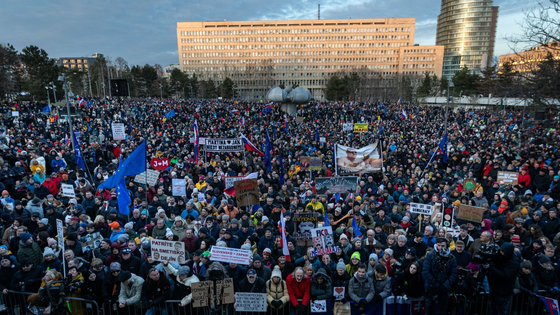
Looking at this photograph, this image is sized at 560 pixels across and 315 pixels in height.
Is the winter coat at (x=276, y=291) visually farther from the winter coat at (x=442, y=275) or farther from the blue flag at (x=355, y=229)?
the blue flag at (x=355, y=229)

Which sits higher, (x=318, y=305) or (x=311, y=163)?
(x=311, y=163)

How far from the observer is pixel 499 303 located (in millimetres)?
5020

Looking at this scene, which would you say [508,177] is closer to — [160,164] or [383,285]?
[383,285]

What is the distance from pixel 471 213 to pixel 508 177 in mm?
4839

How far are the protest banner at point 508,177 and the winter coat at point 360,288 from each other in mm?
8164

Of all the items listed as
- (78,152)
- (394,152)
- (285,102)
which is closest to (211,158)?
(78,152)

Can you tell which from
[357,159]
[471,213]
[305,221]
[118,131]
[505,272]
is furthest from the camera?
[118,131]

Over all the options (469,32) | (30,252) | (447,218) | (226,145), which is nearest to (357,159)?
(447,218)

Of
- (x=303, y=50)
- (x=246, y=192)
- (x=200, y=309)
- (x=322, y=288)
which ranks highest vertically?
(x=303, y=50)

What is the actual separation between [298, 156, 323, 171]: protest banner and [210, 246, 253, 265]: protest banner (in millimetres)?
7833

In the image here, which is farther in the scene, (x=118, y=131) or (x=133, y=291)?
(x=118, y=131)

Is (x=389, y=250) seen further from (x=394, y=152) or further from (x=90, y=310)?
(x=394, y=152)

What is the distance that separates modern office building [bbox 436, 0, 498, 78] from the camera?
408 feet

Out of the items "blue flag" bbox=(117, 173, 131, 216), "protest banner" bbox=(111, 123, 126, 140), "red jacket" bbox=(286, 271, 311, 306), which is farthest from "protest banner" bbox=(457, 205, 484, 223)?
"protest banner" bbox=(111, 123, 126, 140)
